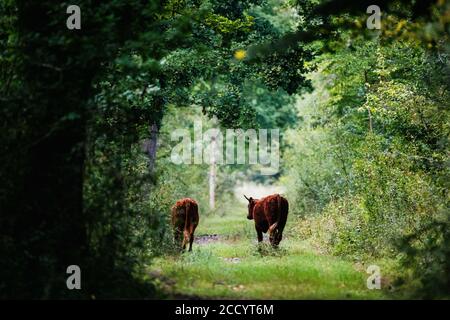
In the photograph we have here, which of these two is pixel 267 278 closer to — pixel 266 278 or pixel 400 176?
pixel 266 278

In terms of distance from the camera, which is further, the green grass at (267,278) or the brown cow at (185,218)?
the brown cow at (185,218)

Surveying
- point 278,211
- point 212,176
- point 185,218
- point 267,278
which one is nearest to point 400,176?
point 278,211

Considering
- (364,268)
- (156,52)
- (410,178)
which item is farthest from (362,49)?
(156,52)

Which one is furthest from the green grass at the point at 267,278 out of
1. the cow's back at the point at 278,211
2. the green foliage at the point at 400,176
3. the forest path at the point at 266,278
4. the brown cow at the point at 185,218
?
the cow's back at the point at 278,211

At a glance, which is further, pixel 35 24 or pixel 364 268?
pixel 364 268

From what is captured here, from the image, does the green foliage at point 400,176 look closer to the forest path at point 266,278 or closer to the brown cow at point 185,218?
the forest path at point 266,278

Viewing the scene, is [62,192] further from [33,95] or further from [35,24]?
[35,24]

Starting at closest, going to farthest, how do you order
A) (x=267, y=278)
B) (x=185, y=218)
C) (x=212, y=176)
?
1. (x=267, y=278)
2. (x=185, y=218)
3. (x=212, y=176)

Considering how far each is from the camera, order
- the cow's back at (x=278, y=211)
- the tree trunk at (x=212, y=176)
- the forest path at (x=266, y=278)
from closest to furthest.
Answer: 1. the forest path at (x=266, y=278)
2. the cow's back at (x=278, y=211)
3. the tree trunk at (x=212, y=176)

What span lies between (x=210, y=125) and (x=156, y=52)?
1349 inches

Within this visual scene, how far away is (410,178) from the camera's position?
13.5m

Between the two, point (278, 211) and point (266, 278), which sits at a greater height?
point (278, 211)

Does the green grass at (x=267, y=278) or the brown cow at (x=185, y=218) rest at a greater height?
the brown cow at (x=185, y=218)

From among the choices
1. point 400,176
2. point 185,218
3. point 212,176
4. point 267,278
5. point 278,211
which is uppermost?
point 212,176
